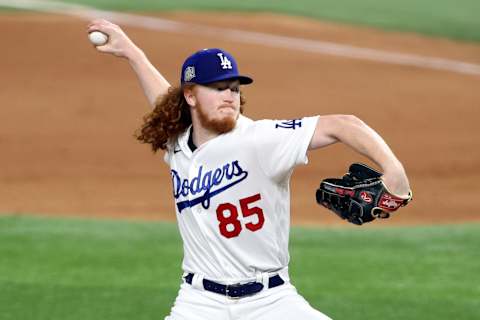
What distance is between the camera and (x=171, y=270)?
32.6 ft

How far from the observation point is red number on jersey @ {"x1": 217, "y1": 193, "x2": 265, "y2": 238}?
20.0 feet

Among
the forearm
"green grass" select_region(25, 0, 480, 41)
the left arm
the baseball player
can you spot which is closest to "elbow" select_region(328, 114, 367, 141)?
the left arm

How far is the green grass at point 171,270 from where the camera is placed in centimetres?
881

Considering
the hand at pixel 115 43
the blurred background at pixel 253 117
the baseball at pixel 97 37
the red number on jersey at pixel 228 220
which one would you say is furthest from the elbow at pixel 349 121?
the blurred background at pixel 253 117

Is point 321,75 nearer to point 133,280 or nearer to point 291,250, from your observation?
point 291,250

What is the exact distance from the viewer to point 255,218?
20.0ft

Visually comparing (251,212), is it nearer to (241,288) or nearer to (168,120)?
(241,288)

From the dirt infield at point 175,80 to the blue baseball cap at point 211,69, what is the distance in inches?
252

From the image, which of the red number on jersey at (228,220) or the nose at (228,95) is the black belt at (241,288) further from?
the nose at (228,95)

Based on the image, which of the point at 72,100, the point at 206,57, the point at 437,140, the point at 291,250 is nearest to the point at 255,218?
the point at 206,57

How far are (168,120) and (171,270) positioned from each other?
368 cm

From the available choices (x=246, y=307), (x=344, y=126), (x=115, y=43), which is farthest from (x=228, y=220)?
(x=115, y=43)

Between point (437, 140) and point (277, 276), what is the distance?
32.6 ft

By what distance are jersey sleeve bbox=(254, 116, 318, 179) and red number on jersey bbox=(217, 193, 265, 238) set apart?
210mm
